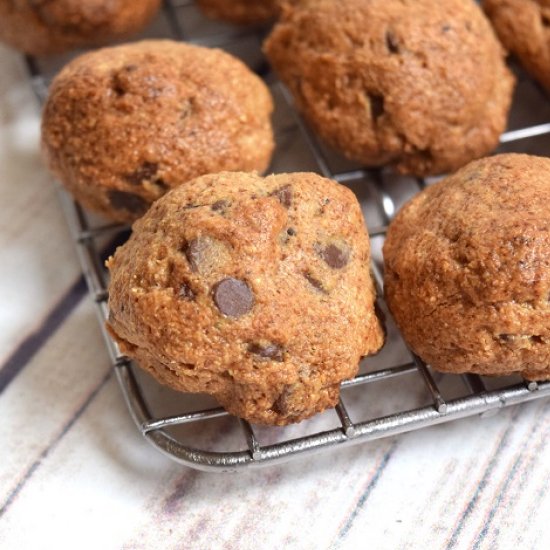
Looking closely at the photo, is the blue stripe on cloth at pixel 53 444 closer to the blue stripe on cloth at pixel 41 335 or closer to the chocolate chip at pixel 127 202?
the blue stripe on cloth at pixel 41 335

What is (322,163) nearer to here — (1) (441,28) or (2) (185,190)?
(1) (441,28)

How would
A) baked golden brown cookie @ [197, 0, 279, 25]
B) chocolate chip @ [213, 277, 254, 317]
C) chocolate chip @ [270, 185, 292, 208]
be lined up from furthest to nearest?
baked golden brown cookie @ [197, 0, 279, 25], chocolate chip @ [270, 185, 292, 208], chocolate chip @ [213, 277, 254, 317]

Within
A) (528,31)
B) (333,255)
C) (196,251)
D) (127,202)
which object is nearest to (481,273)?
(333,255)

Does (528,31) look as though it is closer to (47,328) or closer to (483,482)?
(483,482)

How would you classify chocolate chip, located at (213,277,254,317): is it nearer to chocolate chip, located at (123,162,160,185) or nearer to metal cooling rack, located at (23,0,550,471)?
metal cooling rack, located at (23,0,550,471)

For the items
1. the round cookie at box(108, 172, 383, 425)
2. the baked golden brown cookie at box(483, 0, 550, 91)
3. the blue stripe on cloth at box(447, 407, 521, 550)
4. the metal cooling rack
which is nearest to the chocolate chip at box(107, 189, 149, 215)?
the metal cooling rack

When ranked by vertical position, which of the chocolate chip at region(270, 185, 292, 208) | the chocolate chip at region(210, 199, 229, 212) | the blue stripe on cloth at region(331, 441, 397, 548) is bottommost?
the blue stripe on cloth at region(331, 441, 397, 548)

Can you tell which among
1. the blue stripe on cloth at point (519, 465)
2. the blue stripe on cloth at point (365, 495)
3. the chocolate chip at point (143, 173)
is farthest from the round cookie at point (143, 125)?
the blue stripe on cloth at point (519, 465)
